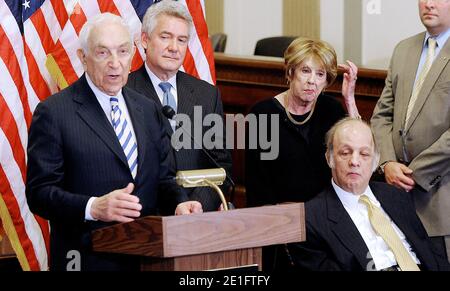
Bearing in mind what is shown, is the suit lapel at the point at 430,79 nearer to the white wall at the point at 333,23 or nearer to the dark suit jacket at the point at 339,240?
the dark suit jacket at the point at 339,240

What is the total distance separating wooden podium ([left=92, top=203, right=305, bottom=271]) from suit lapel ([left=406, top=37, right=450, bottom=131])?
4.75ft

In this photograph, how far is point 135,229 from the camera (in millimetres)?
3268

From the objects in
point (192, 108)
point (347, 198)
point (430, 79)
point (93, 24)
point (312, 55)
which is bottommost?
point (347, 198)

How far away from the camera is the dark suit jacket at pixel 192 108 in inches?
172

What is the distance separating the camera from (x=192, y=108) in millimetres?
4449

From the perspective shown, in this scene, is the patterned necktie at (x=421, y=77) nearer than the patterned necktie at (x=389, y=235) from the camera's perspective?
No

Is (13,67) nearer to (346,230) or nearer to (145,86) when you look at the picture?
(145,86)

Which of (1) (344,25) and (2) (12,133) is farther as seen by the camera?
(1) (344,25)

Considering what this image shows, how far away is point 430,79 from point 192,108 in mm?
1197

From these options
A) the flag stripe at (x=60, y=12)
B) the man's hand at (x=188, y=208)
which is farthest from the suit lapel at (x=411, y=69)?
the flag stripe at (x=60, y=12)

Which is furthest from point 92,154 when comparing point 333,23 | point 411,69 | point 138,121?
point 333,23

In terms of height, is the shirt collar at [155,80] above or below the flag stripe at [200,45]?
below

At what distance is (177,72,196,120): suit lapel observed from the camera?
4.43 m

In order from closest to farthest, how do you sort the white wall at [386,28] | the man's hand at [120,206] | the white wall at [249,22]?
1. the man's hand at [120,206]
2. the white wall at [386,28]
3. the white wall at [249,22]
